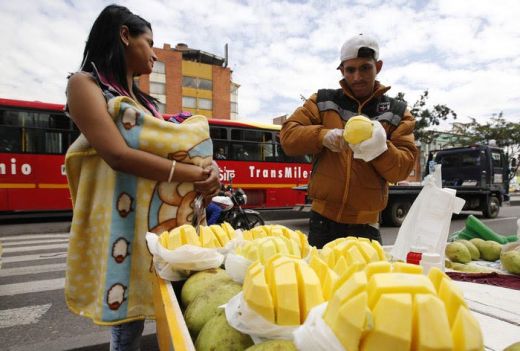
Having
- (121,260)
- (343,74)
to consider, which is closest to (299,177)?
(343,74)

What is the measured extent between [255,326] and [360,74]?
166 cm

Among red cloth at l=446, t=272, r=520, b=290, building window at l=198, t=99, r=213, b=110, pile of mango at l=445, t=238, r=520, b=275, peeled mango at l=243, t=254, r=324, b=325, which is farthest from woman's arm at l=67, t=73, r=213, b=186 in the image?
building window at l=198, t=99, r=213, b=110

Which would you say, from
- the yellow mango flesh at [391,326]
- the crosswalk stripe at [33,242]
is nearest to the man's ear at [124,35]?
the yellow mango flesh at [391,326]

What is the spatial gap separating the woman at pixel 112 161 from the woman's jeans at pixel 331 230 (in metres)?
0.87

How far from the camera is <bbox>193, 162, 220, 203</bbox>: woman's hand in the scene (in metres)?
1.59

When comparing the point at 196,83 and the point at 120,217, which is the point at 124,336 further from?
the point at 196,83

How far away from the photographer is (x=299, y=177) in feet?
39.6

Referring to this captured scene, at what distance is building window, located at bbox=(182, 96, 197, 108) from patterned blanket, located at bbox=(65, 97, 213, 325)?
33824 millimetres

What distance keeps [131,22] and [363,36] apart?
125cm

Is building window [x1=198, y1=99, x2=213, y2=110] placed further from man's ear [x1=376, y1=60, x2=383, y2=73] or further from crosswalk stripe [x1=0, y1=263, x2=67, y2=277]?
man's ear [x1=376, y1=60, x2=383, y2=73]

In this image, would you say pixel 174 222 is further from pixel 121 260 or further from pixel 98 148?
pixel 98 148

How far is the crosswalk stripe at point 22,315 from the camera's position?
318cm

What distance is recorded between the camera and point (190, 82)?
34250mm

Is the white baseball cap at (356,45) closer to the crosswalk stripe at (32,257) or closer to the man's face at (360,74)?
the man's face at (360,74)
